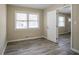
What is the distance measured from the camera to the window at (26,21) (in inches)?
203

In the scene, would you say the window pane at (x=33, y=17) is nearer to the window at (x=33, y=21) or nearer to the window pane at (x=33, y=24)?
the window at (x=33, y=21)

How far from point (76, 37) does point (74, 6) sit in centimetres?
123

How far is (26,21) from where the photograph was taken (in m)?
5.43

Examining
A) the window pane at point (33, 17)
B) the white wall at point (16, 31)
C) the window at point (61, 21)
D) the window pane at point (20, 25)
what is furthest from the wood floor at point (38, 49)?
the window at point (61, 21)

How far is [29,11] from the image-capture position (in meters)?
5.36

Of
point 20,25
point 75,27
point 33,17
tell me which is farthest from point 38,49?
point 33,17

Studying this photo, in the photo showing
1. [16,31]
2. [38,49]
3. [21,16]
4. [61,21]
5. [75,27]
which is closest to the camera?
[75,27]

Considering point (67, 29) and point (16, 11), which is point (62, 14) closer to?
point (67, 29)

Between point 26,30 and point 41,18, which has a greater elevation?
point 41,18

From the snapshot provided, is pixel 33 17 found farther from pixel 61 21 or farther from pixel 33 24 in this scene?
pixel 61 21
